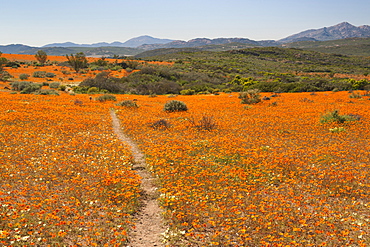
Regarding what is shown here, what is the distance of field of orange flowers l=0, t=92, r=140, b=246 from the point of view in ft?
17.8

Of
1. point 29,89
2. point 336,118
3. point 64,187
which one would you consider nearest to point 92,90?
point 29,89

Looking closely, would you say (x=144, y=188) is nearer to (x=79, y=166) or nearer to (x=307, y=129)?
(x=79, y=166)

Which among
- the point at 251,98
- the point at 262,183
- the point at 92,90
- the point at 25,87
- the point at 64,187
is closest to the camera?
the point at 64,187

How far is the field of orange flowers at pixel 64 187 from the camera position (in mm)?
5438

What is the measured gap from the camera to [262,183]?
843cm

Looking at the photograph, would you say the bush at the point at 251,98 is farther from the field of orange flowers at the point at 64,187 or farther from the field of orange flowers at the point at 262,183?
the field of orange flowers at the point at 64,187

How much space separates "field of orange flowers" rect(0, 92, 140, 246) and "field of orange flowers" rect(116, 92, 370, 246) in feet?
4.12

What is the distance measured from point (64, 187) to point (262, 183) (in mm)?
6336

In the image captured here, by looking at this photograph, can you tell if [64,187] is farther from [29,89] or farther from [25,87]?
[25,87]

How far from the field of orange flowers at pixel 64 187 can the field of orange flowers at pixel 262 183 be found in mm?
1255

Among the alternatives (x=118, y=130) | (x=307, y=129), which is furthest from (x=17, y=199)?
(x=307, y=129)

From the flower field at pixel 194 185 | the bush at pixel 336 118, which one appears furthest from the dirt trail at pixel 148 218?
the bush at pixel 336 118

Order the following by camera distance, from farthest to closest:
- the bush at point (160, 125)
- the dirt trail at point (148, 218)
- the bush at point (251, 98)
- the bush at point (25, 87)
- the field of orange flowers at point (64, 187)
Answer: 1. the bush at point (25, 87)
2. the bush at point (251, 98)
3. the bush at point (160, 125)
4. the dirt trail at point (148, 218)
5. the field of orange flowers at point (64, 187)

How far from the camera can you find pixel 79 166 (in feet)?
30.4
